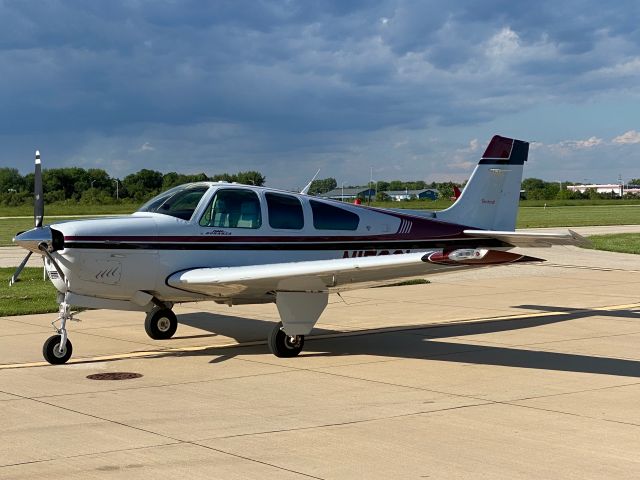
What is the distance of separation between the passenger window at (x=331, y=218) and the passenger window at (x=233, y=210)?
0.88m

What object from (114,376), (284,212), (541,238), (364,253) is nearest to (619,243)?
(364,253)

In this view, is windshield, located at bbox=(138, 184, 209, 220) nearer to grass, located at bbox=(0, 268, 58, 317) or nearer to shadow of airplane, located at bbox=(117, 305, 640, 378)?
shadow of airplane, located at bbox=(117, 305, 640, 378)

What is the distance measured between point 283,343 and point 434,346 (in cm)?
216

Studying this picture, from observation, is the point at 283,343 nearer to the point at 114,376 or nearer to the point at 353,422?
the point at 114,376

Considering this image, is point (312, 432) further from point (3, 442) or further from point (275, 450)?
point (3, 442)

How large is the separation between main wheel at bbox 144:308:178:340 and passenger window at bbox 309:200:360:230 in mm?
2638

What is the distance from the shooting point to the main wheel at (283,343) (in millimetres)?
11078

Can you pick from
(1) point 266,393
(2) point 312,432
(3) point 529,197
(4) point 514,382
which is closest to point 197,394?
(1) point 266,393

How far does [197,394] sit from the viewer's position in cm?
883

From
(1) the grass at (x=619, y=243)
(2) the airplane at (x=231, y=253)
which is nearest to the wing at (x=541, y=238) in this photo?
(2) the airplane at (x=231, y=253)

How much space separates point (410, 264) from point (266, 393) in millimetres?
2114

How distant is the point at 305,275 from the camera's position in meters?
10.3

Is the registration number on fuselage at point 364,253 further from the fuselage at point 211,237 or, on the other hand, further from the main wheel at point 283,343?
the main wheel at point 283,343

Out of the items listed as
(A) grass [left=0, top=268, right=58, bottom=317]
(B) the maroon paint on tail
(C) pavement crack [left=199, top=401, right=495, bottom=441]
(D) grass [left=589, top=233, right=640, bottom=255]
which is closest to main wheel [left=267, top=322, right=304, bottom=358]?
(C) pavement crack [left=199, top=401, right=495, bottom=441]
